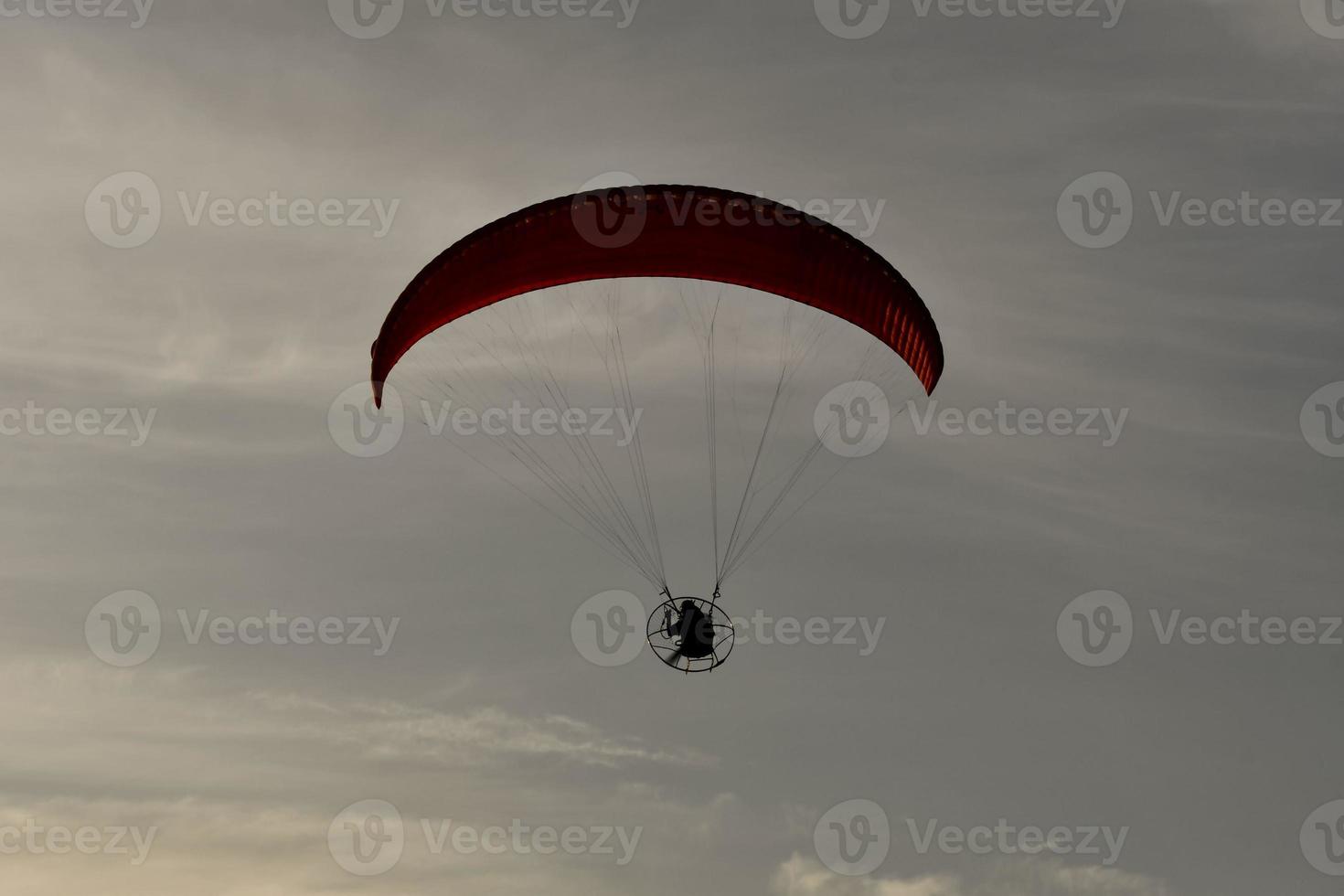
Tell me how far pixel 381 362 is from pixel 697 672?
33.1 feet

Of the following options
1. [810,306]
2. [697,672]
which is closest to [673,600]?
[697,672]

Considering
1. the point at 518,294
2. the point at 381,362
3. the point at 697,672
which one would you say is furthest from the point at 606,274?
the point at 697,672

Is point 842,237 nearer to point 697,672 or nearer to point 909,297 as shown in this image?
point 909,297

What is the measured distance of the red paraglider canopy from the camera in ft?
141

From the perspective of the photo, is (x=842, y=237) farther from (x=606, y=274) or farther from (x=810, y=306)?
(x=606, y=274)

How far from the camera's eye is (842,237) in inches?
1715

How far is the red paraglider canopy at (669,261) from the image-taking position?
43031mm

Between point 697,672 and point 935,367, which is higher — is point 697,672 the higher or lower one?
the lower one

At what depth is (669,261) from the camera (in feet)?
148

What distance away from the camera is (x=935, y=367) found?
4481cm

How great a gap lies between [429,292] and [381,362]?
81.3 inches

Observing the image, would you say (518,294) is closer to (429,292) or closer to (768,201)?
→ (429,292)

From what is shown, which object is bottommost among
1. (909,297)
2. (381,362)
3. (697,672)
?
(697,672)

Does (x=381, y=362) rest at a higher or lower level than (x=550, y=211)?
lower
